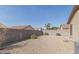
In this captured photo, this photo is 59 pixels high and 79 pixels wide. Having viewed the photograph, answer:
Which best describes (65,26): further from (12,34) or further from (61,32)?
(12,34)

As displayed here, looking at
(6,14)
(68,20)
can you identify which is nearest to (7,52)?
(6,14)

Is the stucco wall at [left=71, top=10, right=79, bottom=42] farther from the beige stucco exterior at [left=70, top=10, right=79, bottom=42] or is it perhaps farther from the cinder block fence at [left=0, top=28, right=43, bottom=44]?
the cinder block fence at [left=0, top=28, right=43, bottom=44]

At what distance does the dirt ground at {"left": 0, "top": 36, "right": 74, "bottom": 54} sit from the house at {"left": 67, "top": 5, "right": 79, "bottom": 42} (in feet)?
0.28

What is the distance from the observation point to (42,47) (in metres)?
1.40

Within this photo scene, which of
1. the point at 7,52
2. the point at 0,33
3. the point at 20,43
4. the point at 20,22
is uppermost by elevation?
the point at 20,22

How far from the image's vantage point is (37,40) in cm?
140

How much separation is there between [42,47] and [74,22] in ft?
1.59

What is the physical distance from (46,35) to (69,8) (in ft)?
1.39

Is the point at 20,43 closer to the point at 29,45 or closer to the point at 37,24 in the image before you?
the point at 29,45

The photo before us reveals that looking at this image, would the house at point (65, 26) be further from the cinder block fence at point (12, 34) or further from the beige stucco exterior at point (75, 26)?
the cinder block fence at point (12, 34)

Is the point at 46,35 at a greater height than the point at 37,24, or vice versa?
the point at 37,24

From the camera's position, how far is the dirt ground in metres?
1.39

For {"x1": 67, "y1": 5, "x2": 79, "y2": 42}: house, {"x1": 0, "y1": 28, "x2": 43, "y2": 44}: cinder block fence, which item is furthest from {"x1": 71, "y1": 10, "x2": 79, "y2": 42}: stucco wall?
{"x1": 0, "y1": 28, "x2": 43, "y2": 44}: cinder block fence

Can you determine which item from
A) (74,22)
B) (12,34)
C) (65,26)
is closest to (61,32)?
(65,26)
